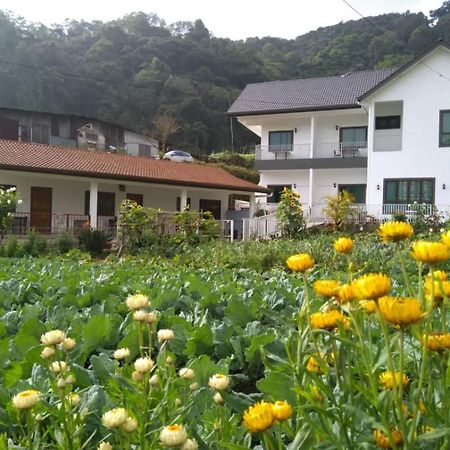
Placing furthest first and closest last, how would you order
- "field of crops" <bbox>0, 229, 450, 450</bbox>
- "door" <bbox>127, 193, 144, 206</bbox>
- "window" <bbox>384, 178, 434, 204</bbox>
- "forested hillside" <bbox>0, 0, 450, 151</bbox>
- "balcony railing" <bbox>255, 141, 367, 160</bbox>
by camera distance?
"forested hillside" <bbox>0, 0, 450, 151</bbox>
"balcony railing" <bbox>255, 141, 367, 160</bbox>
"door" <bbox>127, 193, 144, 206</bbox>
"window" <bbox>384, 178, 434, 204</bbox>
"field of crops" <bbox>0, 229, 450, 450</bbox>

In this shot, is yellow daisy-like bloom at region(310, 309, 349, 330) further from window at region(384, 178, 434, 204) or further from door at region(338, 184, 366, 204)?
door at region(338, 184, 366, 204)

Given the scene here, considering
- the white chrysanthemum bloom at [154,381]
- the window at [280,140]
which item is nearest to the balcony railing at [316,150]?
the window at [280,140]

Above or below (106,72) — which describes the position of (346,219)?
below

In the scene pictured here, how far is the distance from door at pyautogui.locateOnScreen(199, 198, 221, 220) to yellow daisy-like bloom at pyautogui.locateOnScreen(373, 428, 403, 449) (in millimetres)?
26507

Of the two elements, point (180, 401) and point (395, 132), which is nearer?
point (180, 401)

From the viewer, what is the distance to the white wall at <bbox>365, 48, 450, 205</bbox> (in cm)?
2269

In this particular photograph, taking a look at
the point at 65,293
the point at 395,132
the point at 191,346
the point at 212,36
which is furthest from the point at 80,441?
the point at 212,36

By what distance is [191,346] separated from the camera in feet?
8.18

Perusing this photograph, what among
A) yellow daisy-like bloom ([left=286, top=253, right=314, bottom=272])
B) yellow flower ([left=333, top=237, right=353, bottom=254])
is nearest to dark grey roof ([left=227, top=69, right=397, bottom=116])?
yellow flower ([left=333, top=237, right=353, bottom=254])

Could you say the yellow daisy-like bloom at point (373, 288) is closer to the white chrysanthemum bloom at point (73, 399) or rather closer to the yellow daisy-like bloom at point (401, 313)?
the yellow daisy-like bloom at point (401, 313)

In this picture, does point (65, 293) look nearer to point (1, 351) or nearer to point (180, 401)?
point (1, 351)

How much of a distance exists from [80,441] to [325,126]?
27.1m

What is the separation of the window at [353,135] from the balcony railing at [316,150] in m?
0.27

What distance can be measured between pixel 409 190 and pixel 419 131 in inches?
100
